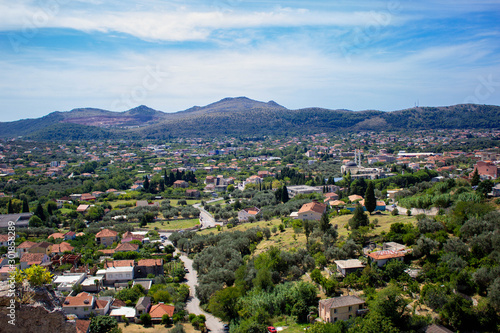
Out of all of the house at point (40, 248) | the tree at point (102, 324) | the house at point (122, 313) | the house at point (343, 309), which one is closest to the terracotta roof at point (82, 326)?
the tree at point (102, 324)

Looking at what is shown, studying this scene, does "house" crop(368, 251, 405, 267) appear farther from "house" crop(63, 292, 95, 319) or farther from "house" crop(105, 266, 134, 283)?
"house" crop(105, 266, 134, 283)

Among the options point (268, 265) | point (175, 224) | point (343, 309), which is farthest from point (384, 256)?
point (175, 224)

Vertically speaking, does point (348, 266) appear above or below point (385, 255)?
below

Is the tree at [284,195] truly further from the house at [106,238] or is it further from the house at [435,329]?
the house at [435,329]

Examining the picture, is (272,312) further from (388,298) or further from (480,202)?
(480,202)

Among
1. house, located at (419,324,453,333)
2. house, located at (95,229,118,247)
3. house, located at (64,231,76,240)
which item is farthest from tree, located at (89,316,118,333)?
house, located at (64,231,76,240)

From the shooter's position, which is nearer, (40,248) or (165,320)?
(165,320)

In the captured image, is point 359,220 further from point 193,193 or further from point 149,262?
point 193,193

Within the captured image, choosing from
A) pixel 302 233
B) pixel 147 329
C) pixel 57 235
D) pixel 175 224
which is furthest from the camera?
pixel 175 224
